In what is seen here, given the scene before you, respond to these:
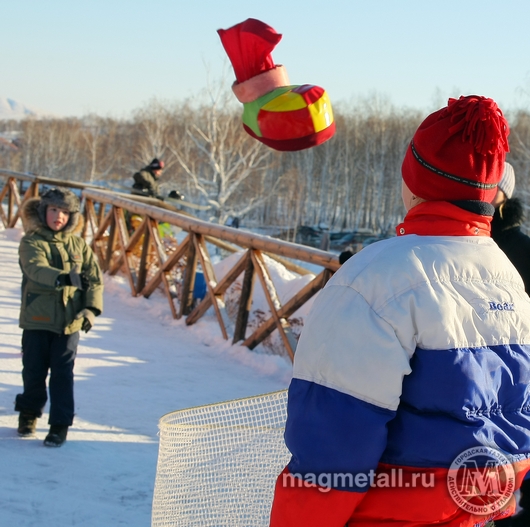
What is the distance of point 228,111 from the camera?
36438mm

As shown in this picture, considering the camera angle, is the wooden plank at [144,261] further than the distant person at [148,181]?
No

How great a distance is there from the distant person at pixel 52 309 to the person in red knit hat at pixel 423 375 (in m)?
2.64

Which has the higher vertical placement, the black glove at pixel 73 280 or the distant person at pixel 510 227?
the distant person at pixel 510 227

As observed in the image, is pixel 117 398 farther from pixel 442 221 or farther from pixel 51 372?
→ pixel 442 221

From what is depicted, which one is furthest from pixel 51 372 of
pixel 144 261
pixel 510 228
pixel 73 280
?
pixel 144 261

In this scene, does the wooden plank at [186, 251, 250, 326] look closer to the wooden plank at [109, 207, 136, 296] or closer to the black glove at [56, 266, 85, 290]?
the wooden plank at [109, 207, 136, 296]

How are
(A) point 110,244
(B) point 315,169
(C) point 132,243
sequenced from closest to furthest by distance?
(C) point 132,243, (A) point 110,244, (B) point 315,169

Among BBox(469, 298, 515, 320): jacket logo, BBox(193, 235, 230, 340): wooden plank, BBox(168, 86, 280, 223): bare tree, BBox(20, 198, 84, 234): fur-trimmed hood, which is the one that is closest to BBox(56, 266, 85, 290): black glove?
BBox(20, 198, 84, 234): fur-trimmed hood

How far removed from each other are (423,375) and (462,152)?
1.48ft

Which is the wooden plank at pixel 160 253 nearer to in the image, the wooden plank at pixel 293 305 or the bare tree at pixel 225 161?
A: the wooden plank at pixel 293 305

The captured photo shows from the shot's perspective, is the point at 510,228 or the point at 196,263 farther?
the point at 196,263

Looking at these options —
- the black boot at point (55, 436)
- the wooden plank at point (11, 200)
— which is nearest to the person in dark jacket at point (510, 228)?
the black boot at point (55, 436)

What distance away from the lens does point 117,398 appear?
14.8ft

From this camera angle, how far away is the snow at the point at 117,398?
3.04 m
